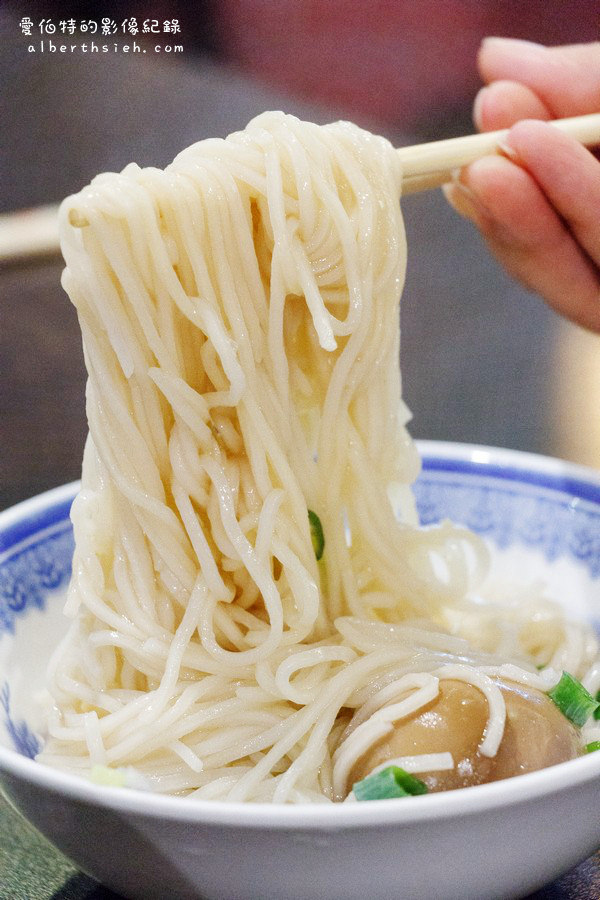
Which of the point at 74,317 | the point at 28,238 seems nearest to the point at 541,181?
the point at 28,238

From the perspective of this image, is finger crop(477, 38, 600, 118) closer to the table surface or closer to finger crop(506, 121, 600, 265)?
finger crop(506, 121, 600, 265)

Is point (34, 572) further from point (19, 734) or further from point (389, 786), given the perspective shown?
point (389, 786)

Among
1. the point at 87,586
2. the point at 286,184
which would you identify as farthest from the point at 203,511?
the point at 286,184

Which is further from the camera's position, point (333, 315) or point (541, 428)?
point (541, 428)

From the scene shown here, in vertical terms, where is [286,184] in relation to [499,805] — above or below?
above

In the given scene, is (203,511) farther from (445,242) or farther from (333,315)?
(445,242)

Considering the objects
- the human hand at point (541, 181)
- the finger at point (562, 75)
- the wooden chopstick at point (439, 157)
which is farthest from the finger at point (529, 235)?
the finger at point (562, 75)

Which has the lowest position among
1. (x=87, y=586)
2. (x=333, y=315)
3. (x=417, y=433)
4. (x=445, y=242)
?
(x=417, y=433)
